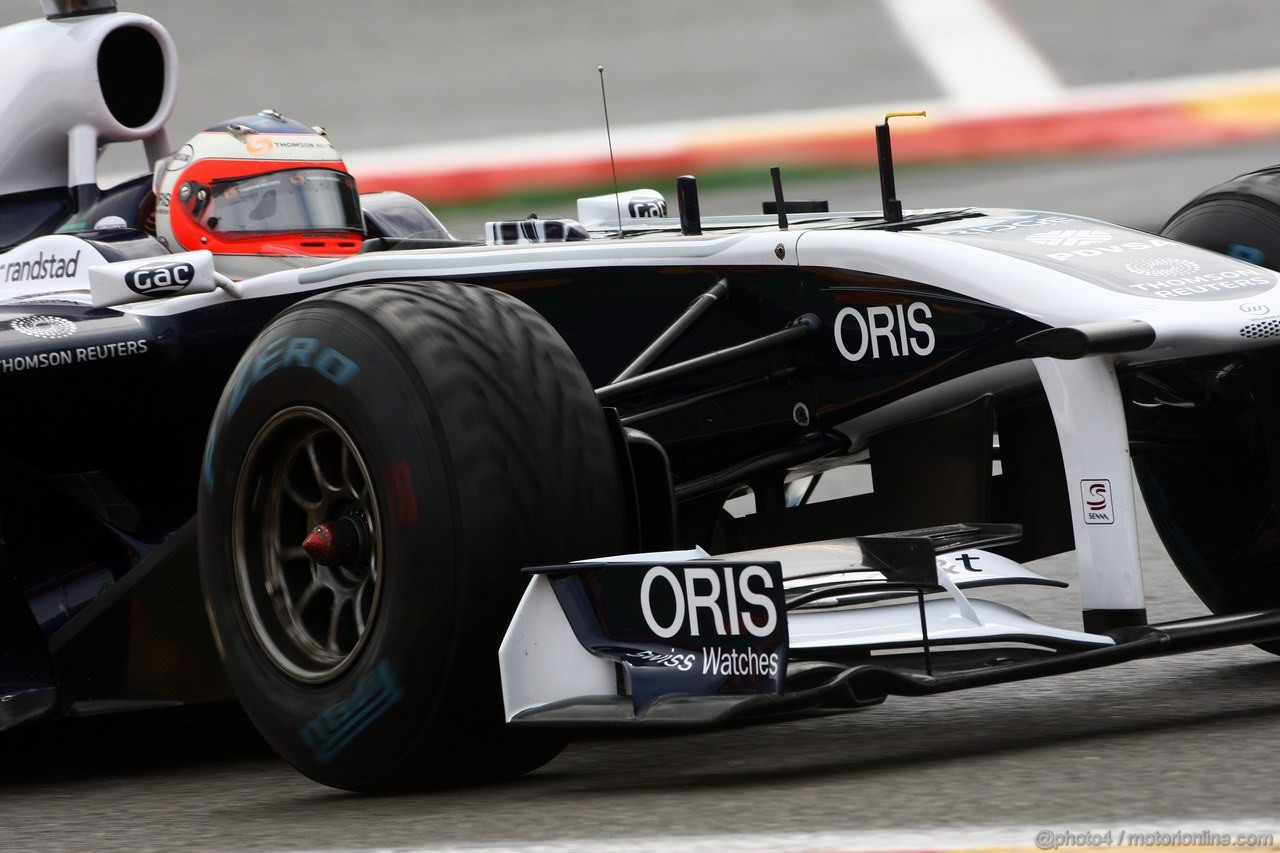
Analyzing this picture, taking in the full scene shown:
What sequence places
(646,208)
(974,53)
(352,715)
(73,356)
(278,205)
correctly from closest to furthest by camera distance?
(352,715) → (73,356) → (278,205) → (646,208) → (974,53)

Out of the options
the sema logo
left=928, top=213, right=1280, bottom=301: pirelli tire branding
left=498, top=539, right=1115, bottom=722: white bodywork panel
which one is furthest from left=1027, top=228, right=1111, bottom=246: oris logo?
left=498, top=539, right=1115, bottom=722: white bodywork panel

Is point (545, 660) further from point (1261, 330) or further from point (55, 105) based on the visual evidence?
point (55, 105)

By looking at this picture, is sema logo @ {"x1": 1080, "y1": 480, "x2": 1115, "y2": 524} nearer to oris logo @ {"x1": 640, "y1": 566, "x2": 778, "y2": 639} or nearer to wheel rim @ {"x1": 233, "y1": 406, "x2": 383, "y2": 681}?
oris logo @ {"x1": 640, "y1": 566, "x2": 778, "y2": 639}

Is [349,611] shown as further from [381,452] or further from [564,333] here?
[564,333]

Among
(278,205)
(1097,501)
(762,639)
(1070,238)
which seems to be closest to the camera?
(762,639)

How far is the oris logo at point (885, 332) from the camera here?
403 centimetres

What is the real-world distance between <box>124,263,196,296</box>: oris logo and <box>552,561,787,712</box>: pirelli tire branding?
1697mm

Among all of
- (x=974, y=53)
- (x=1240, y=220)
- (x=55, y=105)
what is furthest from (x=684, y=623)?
(x=974, y=53)

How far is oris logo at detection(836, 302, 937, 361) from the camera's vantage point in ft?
13.2

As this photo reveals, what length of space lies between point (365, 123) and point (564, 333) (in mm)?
15244

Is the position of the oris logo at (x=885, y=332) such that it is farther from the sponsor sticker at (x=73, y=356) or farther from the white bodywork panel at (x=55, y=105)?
the white bodywork panel at (x=55, y=105)

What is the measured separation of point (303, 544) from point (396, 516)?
33 centimetres

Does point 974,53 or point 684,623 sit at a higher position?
point 974,53

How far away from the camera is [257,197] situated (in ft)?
17.7
